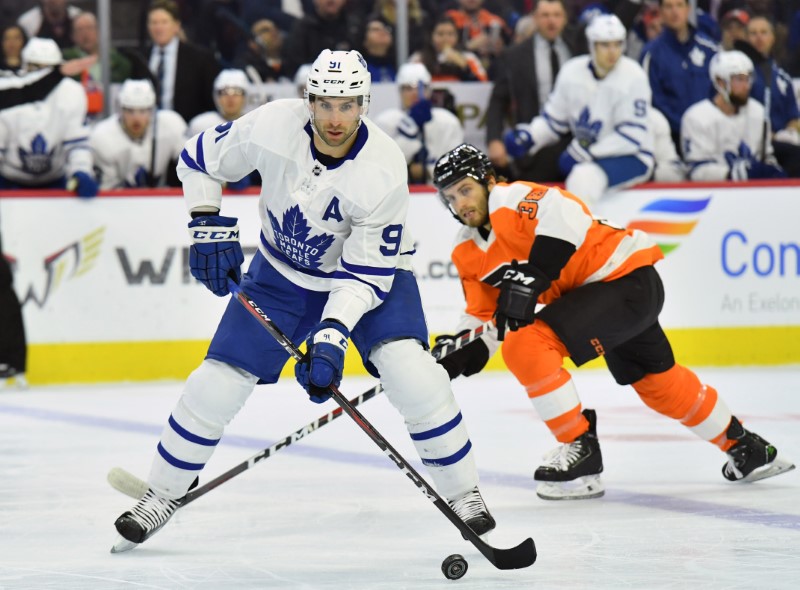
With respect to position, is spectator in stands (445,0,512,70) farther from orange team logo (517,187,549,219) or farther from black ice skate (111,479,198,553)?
black ice skate (111,479,198,553)

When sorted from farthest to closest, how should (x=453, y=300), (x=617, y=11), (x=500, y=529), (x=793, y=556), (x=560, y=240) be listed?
(x=617, y=11)
(x=453, y=300)
(x=560, y=240)
(x=500, y=529)
(x=793, y=556)

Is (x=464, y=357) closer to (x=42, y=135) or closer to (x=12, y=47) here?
(x=42, y=135)

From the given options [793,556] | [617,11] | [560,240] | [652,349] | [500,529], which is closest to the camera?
[793,556]

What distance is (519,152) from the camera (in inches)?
275

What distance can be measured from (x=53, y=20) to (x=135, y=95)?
748 mm

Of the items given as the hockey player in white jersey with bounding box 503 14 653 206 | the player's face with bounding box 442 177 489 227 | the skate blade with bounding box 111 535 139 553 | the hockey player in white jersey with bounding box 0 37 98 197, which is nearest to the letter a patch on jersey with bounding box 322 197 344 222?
the player's face with bounding box 442 177 489 227

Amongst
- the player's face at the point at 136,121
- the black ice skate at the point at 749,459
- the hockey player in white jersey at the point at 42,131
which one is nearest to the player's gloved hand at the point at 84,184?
the hockey player in white jersey at the point at 42,131

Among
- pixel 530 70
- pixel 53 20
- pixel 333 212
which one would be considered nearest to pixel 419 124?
pixel 530 70

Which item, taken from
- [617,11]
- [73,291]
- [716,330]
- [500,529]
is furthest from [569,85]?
[500,529]

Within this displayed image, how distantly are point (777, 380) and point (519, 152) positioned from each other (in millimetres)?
1687

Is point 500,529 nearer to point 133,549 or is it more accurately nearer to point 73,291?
point 133,549

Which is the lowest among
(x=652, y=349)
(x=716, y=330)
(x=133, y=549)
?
(x=716, y=330)

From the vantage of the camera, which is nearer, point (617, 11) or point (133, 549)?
point (133, 549)

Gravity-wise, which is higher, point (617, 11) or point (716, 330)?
point (617, 11)
